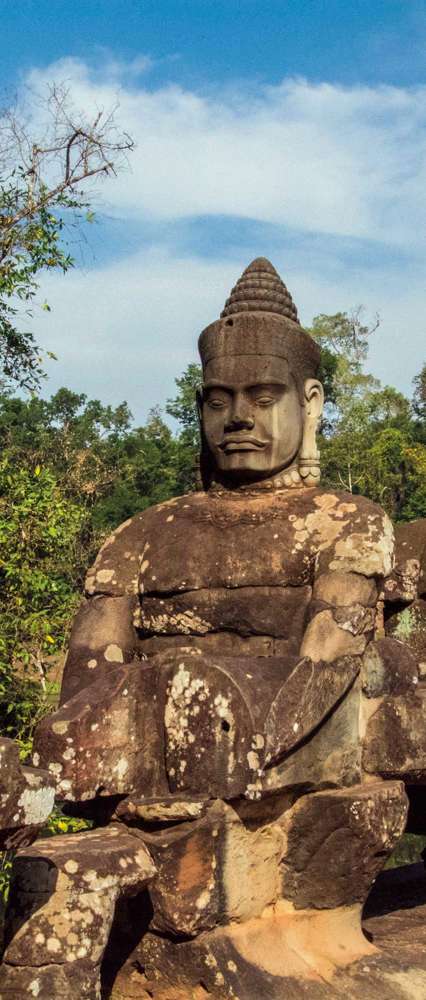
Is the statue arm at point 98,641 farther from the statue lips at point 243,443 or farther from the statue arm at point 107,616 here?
the statue lips at point 243,443

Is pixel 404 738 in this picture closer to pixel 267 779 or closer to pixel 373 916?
pixel 267 779

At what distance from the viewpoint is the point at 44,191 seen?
10.2 meters

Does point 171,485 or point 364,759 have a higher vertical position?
point 171,485

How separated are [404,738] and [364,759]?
0.21 m

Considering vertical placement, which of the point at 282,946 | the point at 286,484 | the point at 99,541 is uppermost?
the point at 99,541

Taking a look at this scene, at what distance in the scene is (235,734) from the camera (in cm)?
454

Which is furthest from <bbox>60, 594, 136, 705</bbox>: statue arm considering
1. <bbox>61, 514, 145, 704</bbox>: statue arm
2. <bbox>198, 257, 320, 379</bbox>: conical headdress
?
<bbox>198, 257, 320, 379</bbox>: conical headdress

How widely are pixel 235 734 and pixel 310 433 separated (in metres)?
2.05

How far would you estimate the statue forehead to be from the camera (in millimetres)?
5883

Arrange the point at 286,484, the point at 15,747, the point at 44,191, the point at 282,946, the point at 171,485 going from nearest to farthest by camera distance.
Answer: the point at 15,747
the point at 282,946
the point at 286,484
the point at 44,191
the point at 171,485

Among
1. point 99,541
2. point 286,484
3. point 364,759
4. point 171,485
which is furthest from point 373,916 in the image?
point 171,485

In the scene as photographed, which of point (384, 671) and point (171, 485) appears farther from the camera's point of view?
point (171, 485)

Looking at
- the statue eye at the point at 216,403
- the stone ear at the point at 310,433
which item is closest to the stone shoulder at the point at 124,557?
the statue eye at the point at 216,403

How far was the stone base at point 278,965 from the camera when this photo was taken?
446cm
